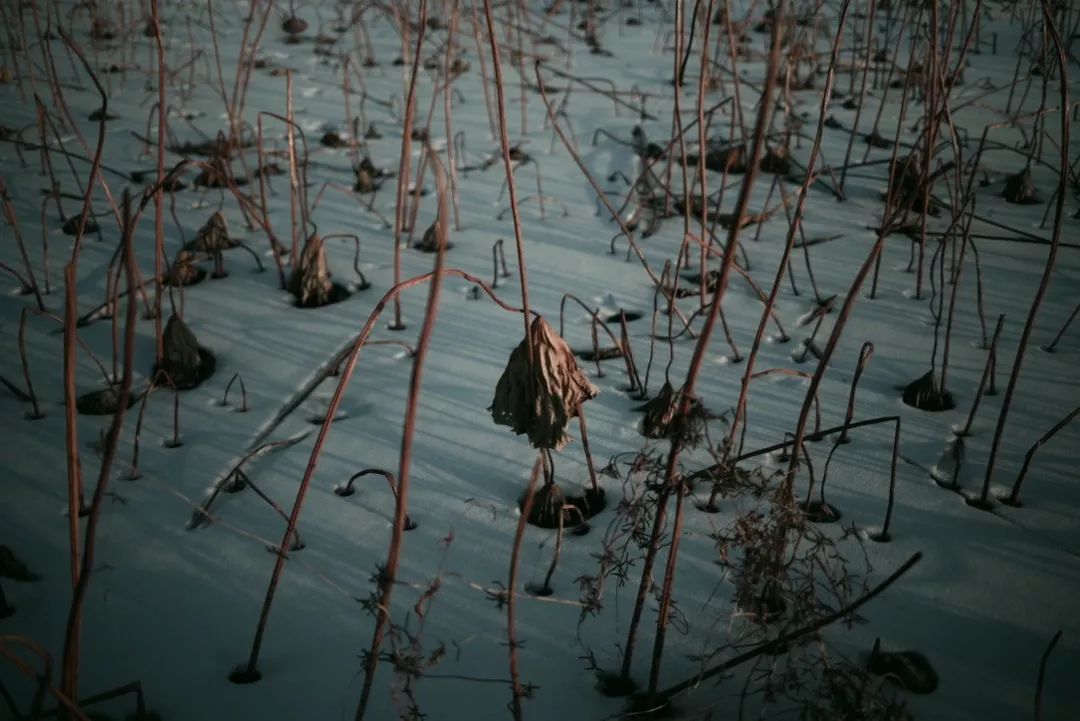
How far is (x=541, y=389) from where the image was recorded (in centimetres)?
75

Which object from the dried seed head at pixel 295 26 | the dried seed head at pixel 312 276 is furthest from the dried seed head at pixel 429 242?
the dried seed head at pixel 295 26

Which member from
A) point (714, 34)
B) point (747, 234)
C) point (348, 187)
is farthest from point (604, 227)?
point (714, 34)

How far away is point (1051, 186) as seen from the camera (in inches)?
65.8

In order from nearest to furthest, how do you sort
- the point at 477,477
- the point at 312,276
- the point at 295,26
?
the point at 477,477, the point at 312,276, the point at 295,26

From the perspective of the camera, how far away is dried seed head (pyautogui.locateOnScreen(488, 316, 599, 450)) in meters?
0.74

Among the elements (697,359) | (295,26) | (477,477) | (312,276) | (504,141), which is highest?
(295,26)

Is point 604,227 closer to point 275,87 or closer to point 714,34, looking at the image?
point 275,87

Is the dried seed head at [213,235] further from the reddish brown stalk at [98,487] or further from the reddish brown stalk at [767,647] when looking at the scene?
the reddish brown stalk at [767,647]

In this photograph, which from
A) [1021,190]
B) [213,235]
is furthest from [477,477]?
[1021,190]

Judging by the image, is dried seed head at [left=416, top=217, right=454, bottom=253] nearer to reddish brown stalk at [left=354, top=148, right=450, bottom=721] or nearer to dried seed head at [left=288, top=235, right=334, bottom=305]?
dried seed head at [left=288, top=235, right=334, bottom=305]

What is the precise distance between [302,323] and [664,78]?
186 cm

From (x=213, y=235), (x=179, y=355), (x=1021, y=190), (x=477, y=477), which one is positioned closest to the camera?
(x=477, y=477)

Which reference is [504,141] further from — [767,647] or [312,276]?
[312,276]

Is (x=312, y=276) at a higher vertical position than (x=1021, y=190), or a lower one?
lower
